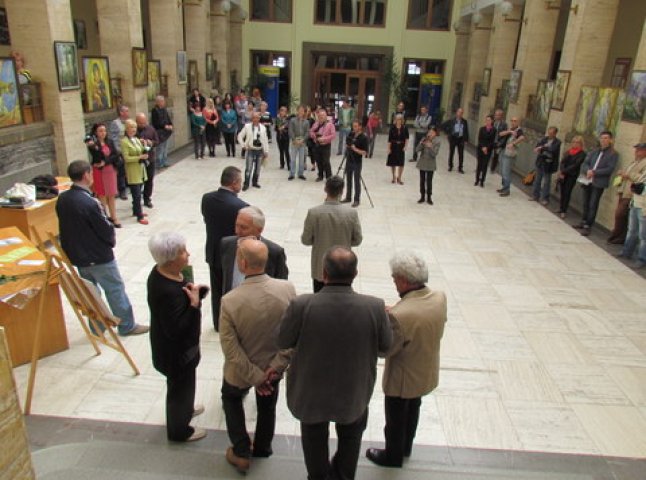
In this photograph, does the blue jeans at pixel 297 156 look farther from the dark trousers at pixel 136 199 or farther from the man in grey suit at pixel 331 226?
the man in grey suit at pixel 331 226

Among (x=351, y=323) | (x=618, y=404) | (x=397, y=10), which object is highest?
(x=397, y=10)

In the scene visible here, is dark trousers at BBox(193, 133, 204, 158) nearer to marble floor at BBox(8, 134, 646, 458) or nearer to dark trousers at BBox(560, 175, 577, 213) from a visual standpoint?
marble floor at BBox(8, 134, 646, 458)

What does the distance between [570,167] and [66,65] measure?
8.56 meters

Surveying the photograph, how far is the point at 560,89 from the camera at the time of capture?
1093cm

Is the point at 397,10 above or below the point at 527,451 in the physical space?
above

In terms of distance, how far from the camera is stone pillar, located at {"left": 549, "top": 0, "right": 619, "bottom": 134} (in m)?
10.2

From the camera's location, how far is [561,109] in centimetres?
1087

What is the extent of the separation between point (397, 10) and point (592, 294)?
1695cm

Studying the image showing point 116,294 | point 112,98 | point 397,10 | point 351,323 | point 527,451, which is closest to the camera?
point 351,323

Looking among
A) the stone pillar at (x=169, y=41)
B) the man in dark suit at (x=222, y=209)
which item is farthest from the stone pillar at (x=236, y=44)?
the man in dark suit at (x=222, y=209)

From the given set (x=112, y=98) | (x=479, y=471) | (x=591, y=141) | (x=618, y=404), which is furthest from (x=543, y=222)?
(x=112, y=98)

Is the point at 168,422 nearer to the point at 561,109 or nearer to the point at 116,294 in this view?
the point at 116,294

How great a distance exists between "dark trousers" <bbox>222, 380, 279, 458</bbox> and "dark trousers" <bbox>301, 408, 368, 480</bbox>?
40 centimetres

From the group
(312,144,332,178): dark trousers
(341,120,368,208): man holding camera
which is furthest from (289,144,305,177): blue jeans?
(341,120,368,208): man holding camera
